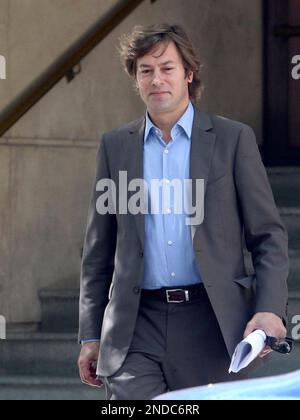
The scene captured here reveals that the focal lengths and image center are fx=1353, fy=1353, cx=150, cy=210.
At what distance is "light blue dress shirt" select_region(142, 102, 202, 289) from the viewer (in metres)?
4.75

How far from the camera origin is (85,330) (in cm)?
497

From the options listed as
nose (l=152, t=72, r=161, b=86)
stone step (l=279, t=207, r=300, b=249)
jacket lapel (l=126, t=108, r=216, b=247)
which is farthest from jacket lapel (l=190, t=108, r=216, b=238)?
stone step (l=279, t=207, r=300, b=249)

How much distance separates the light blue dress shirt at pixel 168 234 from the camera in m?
4.75

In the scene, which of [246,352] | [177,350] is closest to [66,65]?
[177,350]

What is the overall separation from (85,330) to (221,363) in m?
0.54

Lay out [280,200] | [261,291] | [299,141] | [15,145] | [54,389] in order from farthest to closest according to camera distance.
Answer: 1. [299,141]
2. [280,200]
3. [15,145]
4. [54,389]
5. [261,291]

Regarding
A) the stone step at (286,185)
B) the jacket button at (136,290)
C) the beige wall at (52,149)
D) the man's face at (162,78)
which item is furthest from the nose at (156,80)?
the stone step at (286,185)

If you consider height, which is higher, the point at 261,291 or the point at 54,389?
the point at 261,291

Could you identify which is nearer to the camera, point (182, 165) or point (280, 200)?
point (182, 165)

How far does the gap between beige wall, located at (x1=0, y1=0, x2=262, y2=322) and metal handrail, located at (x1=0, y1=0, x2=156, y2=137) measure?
0.28 ft

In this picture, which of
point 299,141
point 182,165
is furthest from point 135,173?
point 299,141

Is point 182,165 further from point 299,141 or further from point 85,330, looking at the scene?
point 299,141

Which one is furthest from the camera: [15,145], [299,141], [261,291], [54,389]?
[299,141]

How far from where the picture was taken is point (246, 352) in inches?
177
